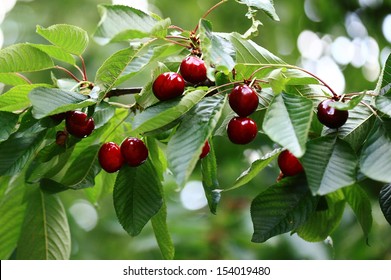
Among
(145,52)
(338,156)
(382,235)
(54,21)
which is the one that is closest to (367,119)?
(338,156)

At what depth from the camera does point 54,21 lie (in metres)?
4.11

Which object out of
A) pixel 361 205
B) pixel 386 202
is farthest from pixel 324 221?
pixel 386 202

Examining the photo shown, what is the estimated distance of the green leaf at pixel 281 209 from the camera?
1.17 meters

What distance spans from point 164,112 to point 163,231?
1.53ft

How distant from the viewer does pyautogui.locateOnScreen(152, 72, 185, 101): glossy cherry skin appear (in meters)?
1.18

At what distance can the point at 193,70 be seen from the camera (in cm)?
122

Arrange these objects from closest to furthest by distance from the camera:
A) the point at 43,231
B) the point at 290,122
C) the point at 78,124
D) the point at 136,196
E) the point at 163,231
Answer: the point at 290,122 < the point at 78,124 < the point at 136,196 < the point at 163,231 < the point at 43,231

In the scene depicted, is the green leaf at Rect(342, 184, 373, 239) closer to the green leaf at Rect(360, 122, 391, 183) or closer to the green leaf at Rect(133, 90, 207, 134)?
the green leaf at Rect(360, 122, 391, 183)

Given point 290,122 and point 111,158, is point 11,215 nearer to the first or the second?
point 111,158

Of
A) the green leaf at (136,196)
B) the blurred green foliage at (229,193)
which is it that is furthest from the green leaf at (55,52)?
the blurred green foliage at (229,193)

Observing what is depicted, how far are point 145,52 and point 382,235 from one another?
2.67m

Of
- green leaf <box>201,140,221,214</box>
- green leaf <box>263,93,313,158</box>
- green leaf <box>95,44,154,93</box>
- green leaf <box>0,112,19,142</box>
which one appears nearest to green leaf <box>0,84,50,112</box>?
green leaf <box>0,112,19,142</box>

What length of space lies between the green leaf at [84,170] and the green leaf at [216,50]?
423 mm

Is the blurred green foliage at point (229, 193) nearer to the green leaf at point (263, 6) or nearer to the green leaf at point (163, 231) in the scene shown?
the green leaf at point (163, 231)
